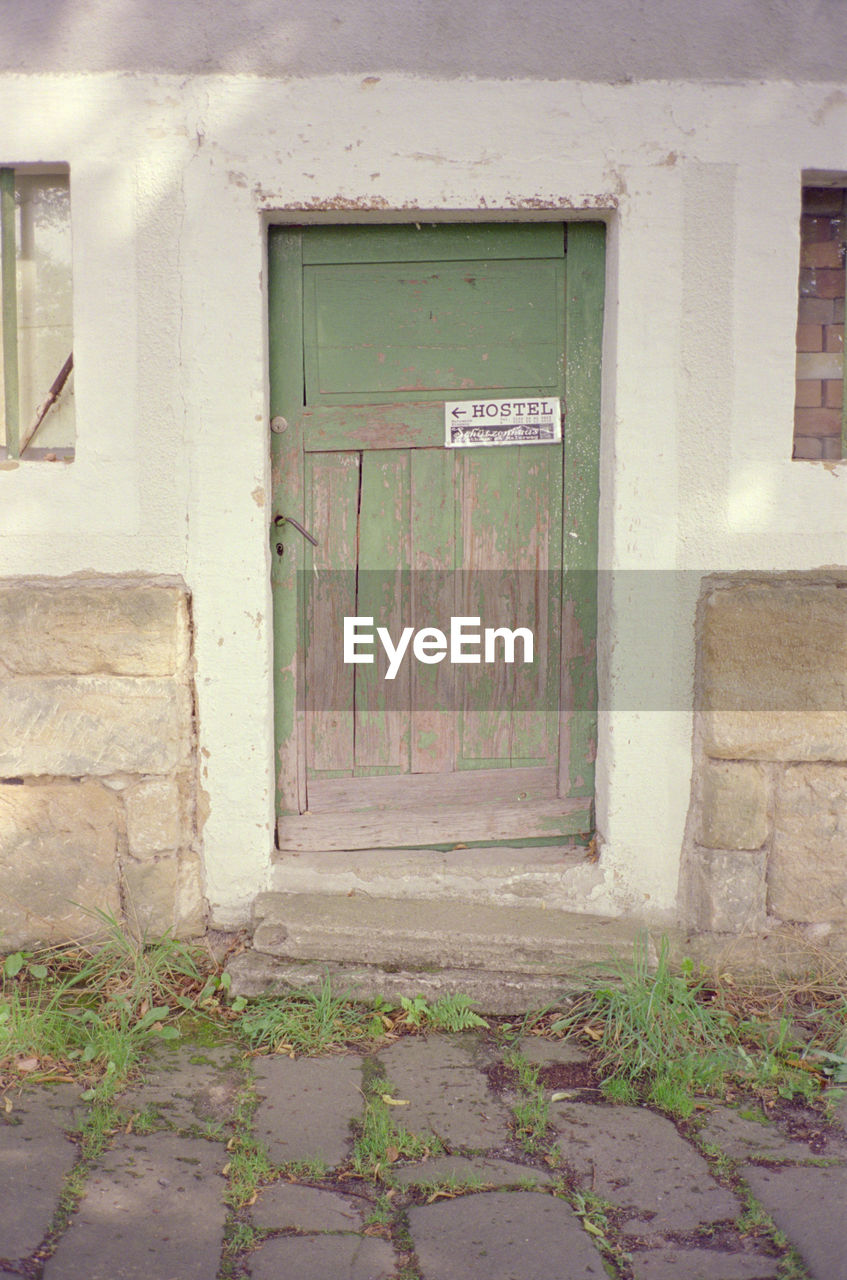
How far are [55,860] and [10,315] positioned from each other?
5.69 feet

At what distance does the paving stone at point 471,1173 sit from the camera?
2369 millimetres

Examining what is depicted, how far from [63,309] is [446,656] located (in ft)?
5.53

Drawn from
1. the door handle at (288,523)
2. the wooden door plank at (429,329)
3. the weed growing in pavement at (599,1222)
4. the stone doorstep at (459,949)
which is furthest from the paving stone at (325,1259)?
the wooden door plank at (429,329)

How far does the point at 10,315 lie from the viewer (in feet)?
11.0

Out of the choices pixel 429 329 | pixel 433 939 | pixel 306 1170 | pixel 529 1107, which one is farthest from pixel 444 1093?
pixel 429 329

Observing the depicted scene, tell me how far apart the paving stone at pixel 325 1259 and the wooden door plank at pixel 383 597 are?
1.66 metres

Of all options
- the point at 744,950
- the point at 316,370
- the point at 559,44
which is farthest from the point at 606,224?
the point at 744,950

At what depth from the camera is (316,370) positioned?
11.3 ft

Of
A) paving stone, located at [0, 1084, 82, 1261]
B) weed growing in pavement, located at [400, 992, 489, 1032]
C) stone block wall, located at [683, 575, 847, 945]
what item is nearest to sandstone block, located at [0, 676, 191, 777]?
paving stone, located at [0, 1084, 82, 1261]

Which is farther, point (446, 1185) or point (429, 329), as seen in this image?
point (429, 329)

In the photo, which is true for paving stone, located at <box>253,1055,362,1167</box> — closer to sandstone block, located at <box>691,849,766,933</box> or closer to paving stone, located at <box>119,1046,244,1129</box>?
paving stone, located at <box>119,1046,244,1129</box>

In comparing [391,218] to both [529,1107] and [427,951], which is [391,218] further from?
[529,1107]

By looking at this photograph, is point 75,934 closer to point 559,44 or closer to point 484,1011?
point 484,1011

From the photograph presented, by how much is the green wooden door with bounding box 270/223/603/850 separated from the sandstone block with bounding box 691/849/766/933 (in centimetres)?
47
